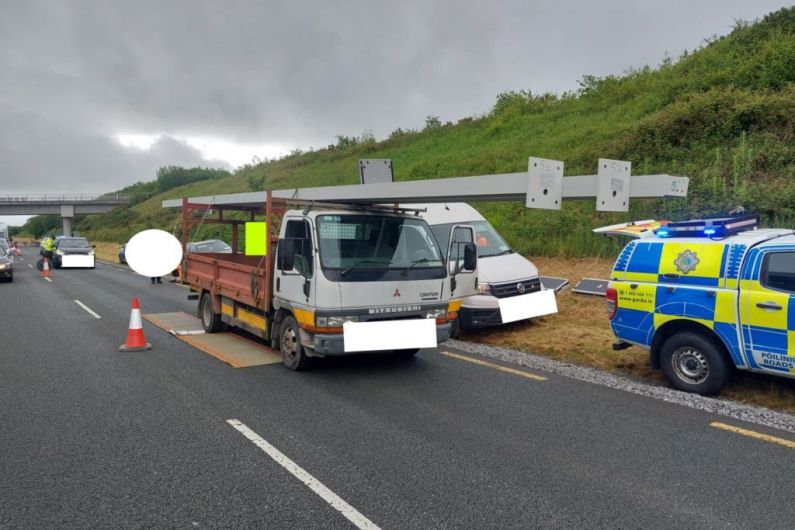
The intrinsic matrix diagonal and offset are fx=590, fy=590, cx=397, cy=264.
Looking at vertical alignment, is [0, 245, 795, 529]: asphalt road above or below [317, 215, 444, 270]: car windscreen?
below

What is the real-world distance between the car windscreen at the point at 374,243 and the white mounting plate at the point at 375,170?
6.78ft

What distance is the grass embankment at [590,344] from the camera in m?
6.42

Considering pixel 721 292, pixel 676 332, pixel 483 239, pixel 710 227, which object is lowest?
pixel 676 332

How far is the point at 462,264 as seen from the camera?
8.37 metres

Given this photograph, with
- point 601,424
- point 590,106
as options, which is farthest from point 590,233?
point 590,106

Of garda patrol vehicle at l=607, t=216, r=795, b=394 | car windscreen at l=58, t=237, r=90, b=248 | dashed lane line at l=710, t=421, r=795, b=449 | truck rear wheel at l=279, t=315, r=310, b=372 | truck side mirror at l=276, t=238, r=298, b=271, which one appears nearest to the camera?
dashed lane line at l=710, t=421, r=795, b=449

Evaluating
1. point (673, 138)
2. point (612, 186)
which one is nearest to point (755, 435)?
point (612, 186)

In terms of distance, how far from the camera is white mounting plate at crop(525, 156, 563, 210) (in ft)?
18.0

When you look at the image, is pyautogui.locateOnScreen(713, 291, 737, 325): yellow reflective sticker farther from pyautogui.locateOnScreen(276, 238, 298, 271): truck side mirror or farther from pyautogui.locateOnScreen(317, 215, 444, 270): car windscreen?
pyautogui.locateOnScreen(276, 238, 298, 271): truck side mirror

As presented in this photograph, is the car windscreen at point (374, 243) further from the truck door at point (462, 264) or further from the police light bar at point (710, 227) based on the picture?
the police light bar at point (710, 227)

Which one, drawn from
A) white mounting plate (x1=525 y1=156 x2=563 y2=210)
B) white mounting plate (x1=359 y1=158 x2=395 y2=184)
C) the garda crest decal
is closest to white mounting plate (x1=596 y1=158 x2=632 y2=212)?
white mounting plate (x1=525 y1=156 x2=563 y2=210)

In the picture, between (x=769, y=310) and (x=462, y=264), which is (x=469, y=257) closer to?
(x=462, y=264)

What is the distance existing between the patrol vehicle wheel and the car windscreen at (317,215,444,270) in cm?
281

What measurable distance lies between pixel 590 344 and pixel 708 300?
2896 mm
